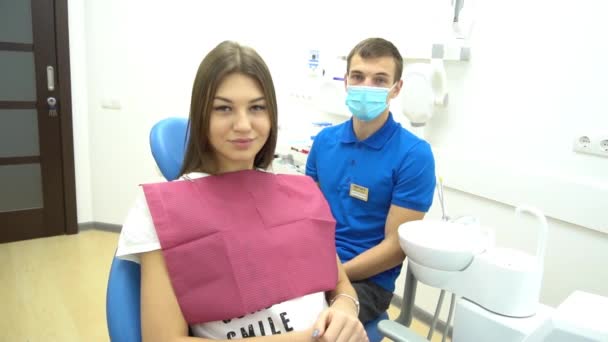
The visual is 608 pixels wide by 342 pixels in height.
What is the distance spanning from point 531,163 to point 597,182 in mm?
259

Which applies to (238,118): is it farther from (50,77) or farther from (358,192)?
(50,77)

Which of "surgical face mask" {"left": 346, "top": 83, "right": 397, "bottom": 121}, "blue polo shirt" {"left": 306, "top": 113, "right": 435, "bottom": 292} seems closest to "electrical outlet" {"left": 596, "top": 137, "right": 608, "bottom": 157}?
"blue polo shirt" {"left": 306, "top": 113, "right": 435, "bottom": 292}

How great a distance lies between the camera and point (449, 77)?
82.5 inches

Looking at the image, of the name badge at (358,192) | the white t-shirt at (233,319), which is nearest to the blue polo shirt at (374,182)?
the name badge at (358,192)

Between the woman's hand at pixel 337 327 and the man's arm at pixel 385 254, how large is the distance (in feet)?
1.15

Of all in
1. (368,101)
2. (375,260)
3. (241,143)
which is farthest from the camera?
(368,101)

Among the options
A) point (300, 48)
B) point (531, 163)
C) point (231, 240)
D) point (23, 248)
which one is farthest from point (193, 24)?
point (231, 240)

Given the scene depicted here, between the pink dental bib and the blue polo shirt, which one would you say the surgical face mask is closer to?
the blue polo shirt

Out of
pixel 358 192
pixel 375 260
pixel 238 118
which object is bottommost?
pixel 375 260

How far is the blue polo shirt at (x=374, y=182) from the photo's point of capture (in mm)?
1367

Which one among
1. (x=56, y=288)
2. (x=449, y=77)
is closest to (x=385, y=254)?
(x=449, y=77)

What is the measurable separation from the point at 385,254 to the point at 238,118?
26.2 inches

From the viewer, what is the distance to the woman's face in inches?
36.9

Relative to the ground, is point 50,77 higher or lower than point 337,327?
higher
